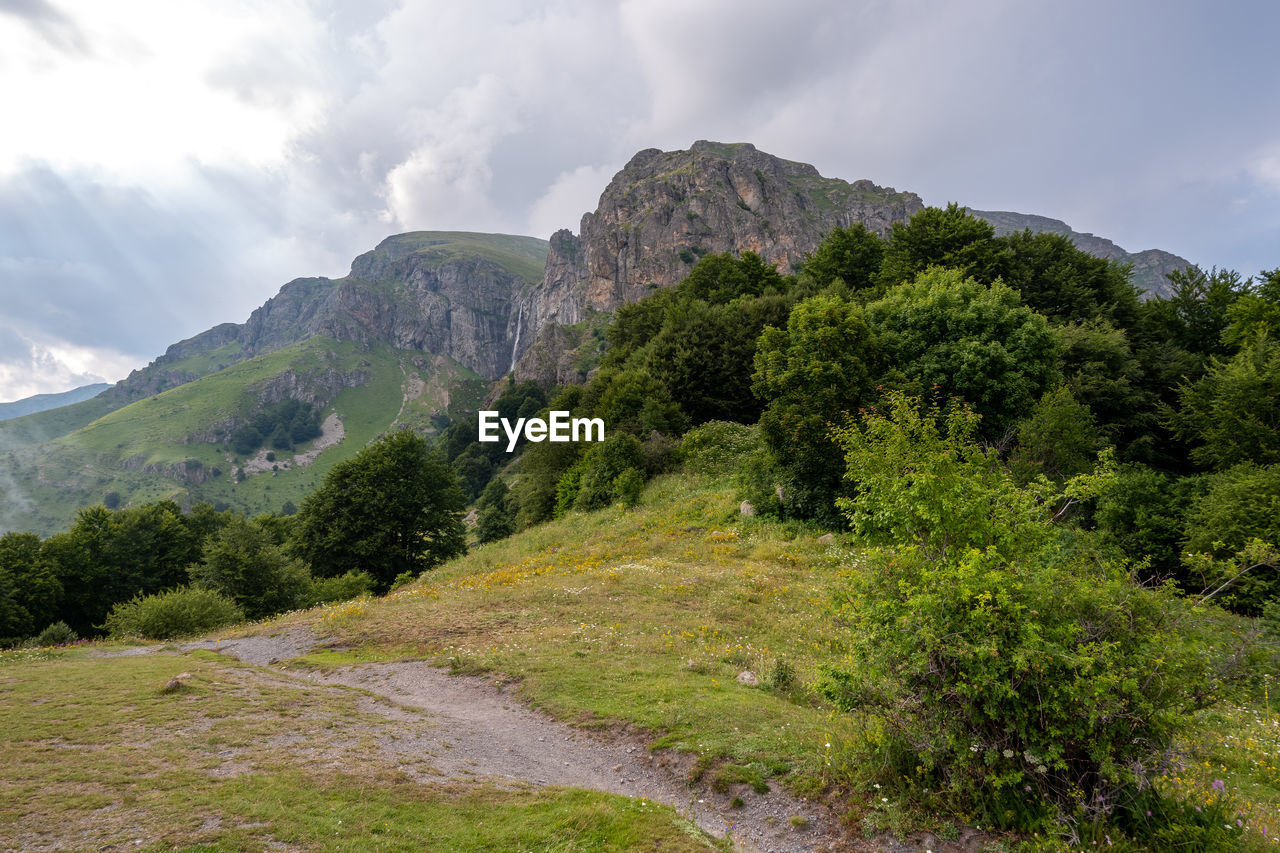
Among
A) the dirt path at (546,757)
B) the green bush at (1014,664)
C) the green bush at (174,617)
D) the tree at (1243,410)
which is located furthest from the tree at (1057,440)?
the green bush at (174,617)

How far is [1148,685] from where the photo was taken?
554 centimetres

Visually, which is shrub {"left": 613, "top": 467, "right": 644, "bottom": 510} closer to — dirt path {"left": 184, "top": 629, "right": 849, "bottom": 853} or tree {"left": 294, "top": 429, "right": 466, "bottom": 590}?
tree {"left": 294, "top": 429, "right": 466, "bottom": 590}

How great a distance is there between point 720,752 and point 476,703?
612cm

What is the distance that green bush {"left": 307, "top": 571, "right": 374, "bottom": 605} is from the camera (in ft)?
100

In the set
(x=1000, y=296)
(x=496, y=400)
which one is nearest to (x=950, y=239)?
(x=1000, y=296)

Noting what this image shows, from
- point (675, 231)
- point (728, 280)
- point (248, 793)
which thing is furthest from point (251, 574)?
point (675, 231)

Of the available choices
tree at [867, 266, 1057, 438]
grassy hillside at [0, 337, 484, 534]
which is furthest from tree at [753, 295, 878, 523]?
grassy hillside at [0, 337, 484, 534]

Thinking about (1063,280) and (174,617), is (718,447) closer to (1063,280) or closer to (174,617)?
(1063,280)

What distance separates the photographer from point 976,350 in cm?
2611

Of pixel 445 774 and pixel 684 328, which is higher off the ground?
pixel 684 328

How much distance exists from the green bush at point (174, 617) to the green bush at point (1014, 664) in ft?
88.9

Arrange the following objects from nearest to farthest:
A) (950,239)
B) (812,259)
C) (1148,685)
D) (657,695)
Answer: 1. (1148,685)
2. (657,695)
3. (950,239)
4. (812,259)

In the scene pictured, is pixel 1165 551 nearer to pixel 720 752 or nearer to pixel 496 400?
pixel 720 752

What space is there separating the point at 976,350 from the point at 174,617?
3944 cm
